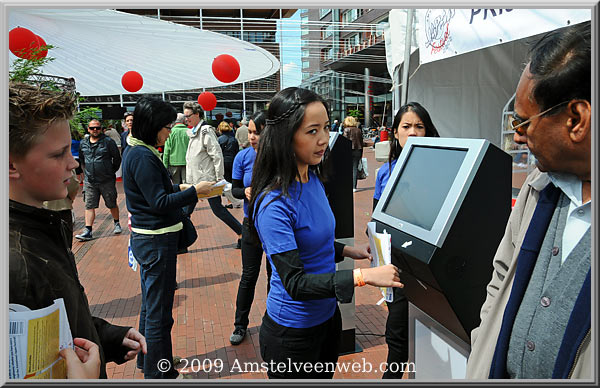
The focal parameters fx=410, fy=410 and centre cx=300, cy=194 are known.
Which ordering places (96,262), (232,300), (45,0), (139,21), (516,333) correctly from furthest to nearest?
1. (139,21)
2. (96,262)
3. (232,300)
4. (45,0)
5. (516,333)

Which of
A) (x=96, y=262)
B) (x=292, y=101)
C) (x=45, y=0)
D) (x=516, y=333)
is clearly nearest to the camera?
(x=516, y=333)

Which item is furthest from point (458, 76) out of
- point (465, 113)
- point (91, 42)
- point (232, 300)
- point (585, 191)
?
point (91, 42)

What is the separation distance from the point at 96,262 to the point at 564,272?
246 inches

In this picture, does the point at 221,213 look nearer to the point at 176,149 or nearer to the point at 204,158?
the point at 204,158

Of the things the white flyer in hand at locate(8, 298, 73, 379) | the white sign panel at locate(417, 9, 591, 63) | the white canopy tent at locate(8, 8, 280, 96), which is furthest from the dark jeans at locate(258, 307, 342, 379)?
the white canopy tent at locate(8, 8, 280, 96)

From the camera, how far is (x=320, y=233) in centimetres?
180

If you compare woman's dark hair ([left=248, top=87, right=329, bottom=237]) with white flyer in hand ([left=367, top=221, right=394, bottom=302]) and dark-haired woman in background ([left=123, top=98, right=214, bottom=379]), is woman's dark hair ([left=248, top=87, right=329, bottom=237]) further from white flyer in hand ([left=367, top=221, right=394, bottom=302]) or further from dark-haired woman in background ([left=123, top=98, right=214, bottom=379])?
dark-haired woman in background ([left=123, top=98, right=214, bottom=379])

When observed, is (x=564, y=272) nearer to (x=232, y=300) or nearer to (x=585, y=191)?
(x=585, y=191)

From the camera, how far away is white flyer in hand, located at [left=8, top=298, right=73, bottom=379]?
1.04m

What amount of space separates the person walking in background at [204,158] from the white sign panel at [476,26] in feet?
11.0

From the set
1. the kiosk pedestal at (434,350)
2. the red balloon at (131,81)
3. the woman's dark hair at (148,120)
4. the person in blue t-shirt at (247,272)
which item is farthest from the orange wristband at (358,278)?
the red balloon at (131,81)

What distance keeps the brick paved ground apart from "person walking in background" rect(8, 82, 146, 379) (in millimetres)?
2188

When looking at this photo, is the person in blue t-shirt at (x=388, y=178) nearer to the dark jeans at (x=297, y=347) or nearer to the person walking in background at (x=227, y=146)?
the dark jeans at (x=297, y=347)

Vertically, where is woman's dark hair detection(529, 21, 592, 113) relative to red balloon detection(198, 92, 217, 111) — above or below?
below
